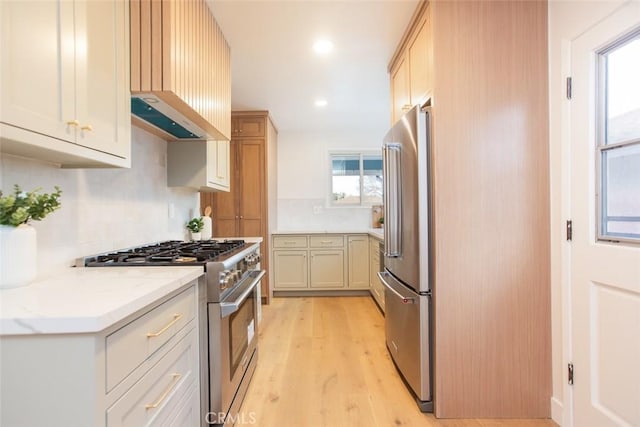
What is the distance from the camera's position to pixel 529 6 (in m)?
1.74

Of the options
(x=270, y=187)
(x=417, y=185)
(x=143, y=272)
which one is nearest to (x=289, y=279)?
(x=270, y=187)

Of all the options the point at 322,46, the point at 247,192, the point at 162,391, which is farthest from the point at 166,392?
the point at 247,192

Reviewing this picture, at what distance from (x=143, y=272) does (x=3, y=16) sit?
88cm

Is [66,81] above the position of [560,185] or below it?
above

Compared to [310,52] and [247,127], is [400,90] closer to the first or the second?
[310,52]

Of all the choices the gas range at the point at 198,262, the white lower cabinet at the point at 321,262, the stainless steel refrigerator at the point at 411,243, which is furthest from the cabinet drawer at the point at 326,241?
the gas range at the point at 198,262

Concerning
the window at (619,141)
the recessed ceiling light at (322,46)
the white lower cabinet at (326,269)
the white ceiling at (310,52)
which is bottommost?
the white lower cabinet at (326,269)

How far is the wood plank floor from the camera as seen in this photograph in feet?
5.75

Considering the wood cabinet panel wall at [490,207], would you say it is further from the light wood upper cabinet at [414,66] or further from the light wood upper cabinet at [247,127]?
the light wood upper cabinet at [247,127]

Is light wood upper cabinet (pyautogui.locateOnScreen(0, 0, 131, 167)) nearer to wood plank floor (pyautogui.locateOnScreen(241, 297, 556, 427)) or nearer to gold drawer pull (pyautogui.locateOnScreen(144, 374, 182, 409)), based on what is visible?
gold drawer pull (pyautogui.locateOnScreen(144, 374, 182, 409))

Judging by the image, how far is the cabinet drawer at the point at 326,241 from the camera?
4273 millimetres

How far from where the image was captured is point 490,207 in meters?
1.76

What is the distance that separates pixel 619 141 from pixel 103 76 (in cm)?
217

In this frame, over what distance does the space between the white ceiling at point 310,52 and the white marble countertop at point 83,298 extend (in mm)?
1680
